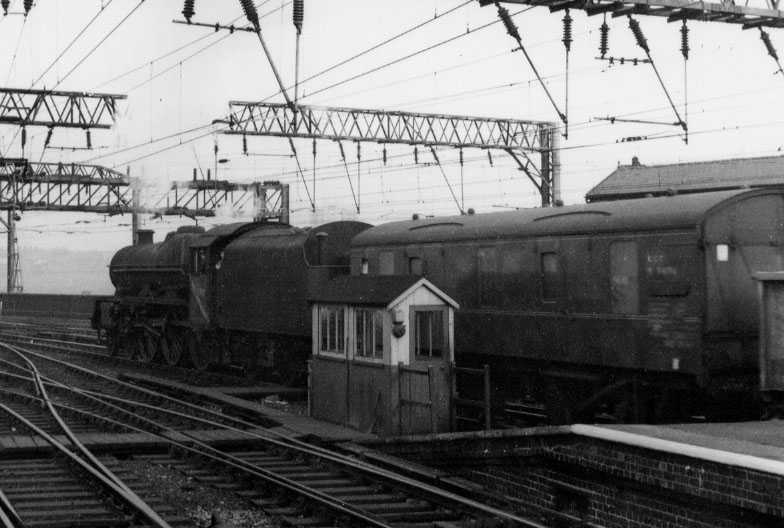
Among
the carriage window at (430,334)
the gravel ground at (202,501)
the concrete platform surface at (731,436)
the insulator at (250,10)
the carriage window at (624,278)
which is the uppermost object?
the insulator at (250,10)

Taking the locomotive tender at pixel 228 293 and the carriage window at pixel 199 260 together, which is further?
the carriage window at pixel 199 260

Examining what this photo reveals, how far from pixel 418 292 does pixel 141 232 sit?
18.9m

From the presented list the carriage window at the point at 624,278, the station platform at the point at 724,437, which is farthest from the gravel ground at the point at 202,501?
the carriage window at the point at 624,278

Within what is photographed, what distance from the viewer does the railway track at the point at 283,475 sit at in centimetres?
1103

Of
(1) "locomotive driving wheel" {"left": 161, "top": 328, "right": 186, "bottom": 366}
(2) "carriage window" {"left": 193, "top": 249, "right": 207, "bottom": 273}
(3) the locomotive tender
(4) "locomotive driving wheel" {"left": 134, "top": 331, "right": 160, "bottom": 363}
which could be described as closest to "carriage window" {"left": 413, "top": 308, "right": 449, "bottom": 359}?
(3) the locomotive tender

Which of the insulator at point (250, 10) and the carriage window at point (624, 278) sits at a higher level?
the insulator at point (250, 10)

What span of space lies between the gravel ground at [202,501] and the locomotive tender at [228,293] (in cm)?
864

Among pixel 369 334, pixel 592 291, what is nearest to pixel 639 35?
pixel 592 291

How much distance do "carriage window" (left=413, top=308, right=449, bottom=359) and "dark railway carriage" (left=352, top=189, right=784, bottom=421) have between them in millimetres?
1415

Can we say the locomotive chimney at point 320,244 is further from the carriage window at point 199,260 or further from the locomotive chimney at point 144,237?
the locomotive chimney at point 144,237

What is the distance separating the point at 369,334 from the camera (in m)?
16.4

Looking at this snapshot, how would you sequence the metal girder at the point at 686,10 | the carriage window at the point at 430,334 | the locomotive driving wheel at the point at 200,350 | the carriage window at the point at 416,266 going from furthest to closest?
the locomotive driving wheel at the point at 200,350 < the carriage window at the point at 416,266 < the carriage window at the point at 430,334 < the metal girder at the point at 686,10

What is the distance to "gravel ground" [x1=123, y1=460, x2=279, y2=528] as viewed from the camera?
1107cm

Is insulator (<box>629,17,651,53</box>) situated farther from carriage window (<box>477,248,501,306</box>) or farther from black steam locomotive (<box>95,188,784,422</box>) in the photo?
carriage window (<box>477,248,501,306</box>)
